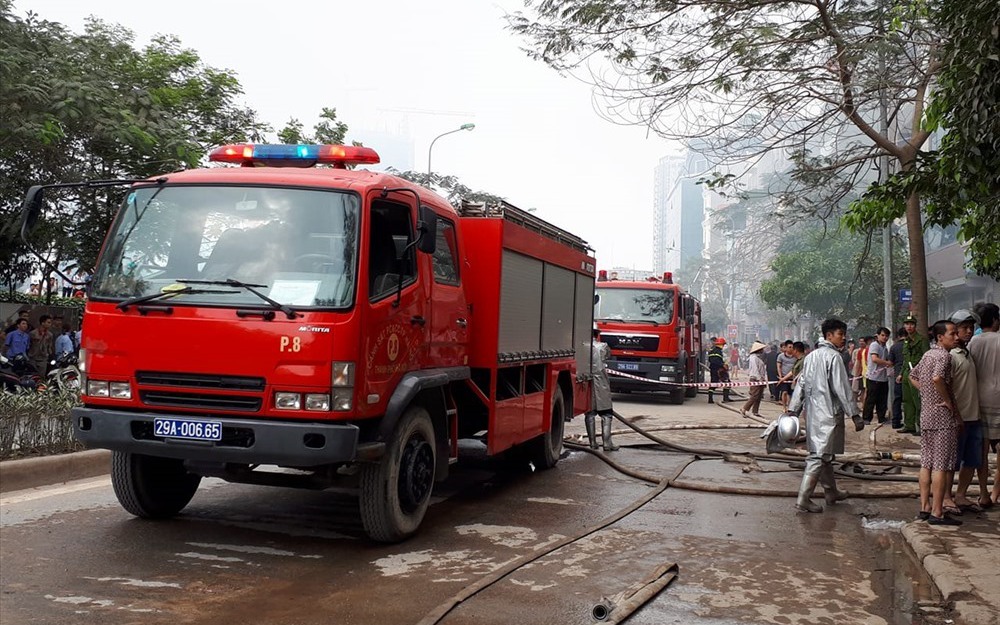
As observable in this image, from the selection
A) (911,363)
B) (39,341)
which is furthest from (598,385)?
(39,341)

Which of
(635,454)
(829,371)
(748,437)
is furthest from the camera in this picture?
(748,437)

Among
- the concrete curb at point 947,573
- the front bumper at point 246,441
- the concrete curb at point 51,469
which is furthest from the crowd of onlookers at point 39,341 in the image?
the concrete curb at point 947,573

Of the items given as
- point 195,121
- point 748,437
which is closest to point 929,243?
point 748,437

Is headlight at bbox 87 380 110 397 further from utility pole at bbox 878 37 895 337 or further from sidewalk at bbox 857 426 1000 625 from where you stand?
utility pole at bbox 878 37 895 337

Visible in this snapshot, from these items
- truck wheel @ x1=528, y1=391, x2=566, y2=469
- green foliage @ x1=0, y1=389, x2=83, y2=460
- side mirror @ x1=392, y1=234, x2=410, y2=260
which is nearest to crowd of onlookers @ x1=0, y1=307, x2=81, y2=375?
green foliage @ x1=0, y1=389, x2=83, y2=460

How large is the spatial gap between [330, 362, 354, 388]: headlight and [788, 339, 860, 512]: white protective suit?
4463 millimetres

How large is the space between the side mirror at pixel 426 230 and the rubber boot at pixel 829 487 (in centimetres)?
434

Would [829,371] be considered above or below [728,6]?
below

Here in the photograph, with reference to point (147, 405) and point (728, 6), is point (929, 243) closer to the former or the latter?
point (728, 6)

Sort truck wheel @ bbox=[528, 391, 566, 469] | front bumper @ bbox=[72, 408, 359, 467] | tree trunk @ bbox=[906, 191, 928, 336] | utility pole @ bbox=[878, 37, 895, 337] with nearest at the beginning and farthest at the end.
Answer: front bumper @ bbox=[72, 408, 359, 467]
truck wheel @ bbox=[528, 391, 566, 469]
utility pole @ bbox=[878, 37, 895, 337]
tree trunk @ bbox=[906, 191, 928, 336]

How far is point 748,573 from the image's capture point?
5.90 meters

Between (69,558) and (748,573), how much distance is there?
4.10m

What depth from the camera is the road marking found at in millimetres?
7410

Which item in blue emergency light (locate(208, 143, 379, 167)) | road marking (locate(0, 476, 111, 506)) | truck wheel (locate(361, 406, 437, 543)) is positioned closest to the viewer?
A: truck wheel (locate(361, 406, 437, 543))
